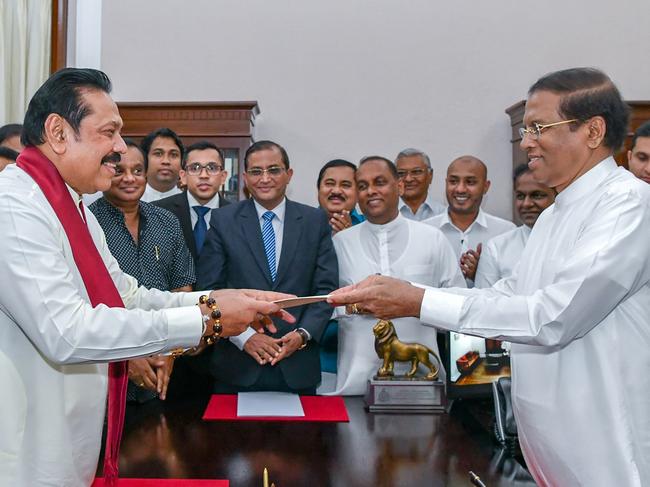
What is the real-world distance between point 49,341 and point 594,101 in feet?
4.99

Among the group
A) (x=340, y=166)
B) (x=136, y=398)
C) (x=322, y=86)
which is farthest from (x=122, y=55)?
(x=136, y=398)

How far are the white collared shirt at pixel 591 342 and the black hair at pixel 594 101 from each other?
134 millimetres

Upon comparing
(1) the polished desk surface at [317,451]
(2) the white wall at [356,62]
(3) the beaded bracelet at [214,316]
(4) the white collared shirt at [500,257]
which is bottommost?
(1) the polished desk surface at [317,451]

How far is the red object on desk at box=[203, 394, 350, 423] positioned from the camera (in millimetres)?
2504

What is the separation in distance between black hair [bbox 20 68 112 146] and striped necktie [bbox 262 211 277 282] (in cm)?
167

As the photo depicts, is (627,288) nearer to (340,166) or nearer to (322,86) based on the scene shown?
(340,166)

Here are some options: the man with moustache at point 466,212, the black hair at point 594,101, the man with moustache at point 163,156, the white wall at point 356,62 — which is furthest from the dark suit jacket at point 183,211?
the white wall at point 356,62

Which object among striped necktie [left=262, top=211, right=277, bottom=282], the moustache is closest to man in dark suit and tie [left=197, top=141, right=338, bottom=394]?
striped necktie [left=262, top=211, right=277, bottom=282]

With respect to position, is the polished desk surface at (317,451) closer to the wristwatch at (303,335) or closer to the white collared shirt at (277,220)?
the wristwatch at (303,335)

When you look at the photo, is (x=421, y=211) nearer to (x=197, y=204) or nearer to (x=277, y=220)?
(x=197, y=204)

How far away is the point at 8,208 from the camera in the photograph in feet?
5.31

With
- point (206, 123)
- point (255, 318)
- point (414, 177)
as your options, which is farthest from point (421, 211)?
point (255, 318)

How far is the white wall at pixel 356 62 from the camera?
6.73 metres

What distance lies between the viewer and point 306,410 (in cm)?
264
